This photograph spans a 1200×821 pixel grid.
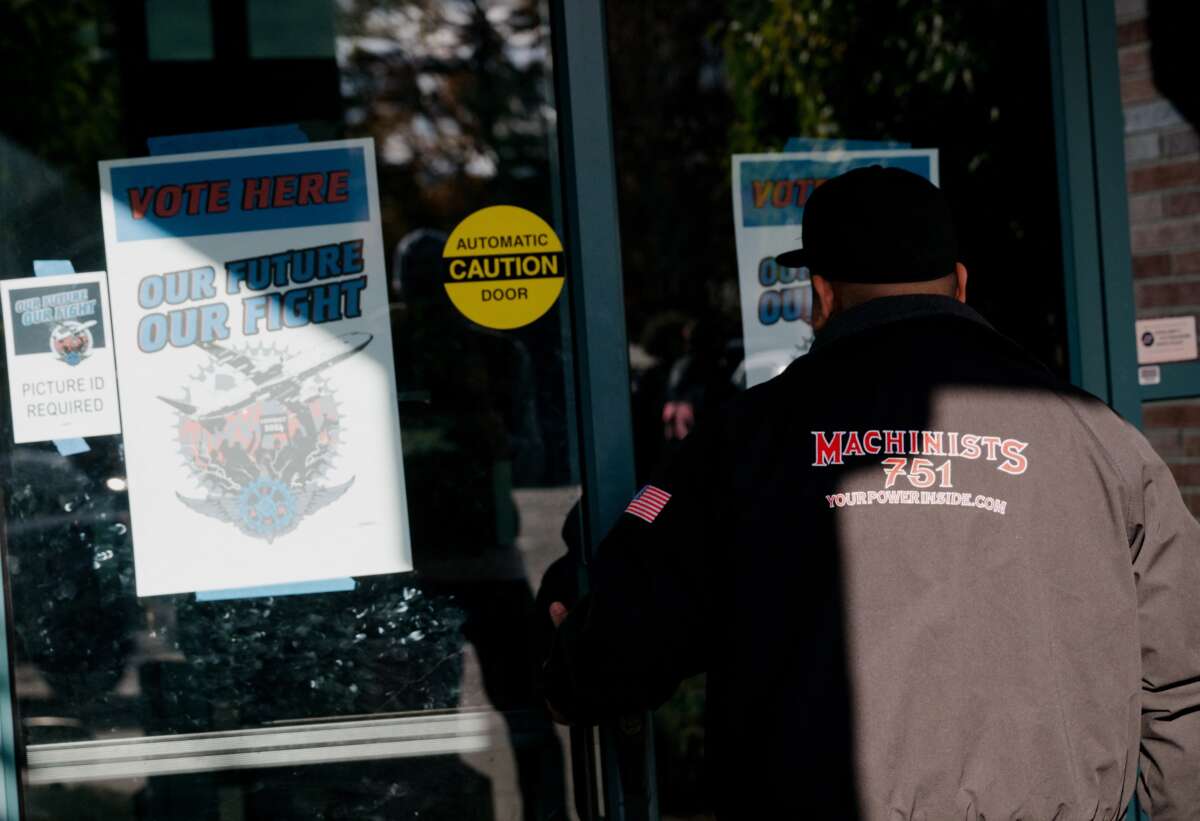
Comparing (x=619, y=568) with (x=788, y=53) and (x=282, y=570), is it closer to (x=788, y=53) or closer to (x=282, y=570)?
(x=282, y=570)

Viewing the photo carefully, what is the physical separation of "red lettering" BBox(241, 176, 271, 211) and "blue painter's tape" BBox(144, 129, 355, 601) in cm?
8

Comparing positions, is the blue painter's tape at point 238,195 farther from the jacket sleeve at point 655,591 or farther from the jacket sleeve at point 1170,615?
the jacket sleeve at point 1170,615

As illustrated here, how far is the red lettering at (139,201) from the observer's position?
2477 mm

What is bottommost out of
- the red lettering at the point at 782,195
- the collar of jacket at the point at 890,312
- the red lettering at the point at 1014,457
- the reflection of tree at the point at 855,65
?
the red lettering at the point at 1014,457

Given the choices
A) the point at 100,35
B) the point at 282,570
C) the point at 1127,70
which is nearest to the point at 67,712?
the point at 282,570

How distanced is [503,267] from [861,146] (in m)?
0.93

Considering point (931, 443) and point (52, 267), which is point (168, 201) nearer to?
point (52, 267)

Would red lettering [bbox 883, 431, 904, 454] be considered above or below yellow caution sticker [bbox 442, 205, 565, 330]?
below

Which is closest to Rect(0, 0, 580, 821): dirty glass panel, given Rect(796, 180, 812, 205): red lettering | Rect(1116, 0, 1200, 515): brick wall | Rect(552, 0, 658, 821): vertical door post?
Rect(552, 0, 658, 821): vertical door post

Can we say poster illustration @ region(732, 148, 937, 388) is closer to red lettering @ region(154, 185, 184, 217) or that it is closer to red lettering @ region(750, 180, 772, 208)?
red lettering @ region(750, 180, 772, 208)

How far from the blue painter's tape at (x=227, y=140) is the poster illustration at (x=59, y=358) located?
30 centimetres

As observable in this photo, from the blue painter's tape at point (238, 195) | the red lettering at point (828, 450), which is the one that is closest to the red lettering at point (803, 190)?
the blue painter's tape at point (238, 195)

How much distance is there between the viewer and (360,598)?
8.34 feet

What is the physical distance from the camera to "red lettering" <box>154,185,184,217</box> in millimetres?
2479
